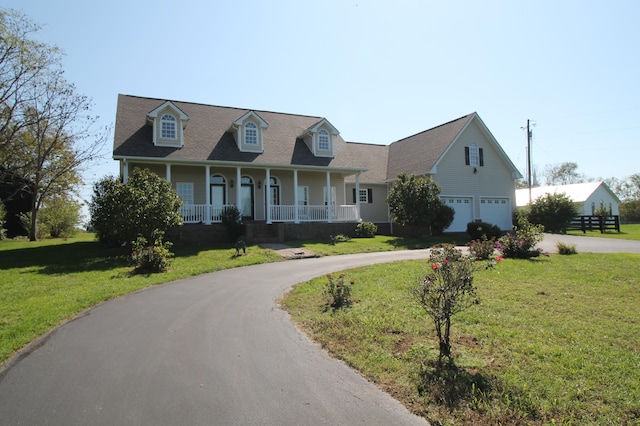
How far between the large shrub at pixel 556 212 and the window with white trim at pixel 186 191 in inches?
951

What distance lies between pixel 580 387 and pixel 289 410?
9.90 ft

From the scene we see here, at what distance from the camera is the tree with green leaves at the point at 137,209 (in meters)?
13.7

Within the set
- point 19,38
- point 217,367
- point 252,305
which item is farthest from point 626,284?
point 19,38

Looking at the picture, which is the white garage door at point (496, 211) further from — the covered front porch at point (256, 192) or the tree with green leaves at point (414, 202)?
the covered front porch at point (256, 192)

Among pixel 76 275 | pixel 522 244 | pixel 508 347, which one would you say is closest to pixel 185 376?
pixel 508 347

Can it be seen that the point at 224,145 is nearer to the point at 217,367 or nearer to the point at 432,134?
the point at 432,134

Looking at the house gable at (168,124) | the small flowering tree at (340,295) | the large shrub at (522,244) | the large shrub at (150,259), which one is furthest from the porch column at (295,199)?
the small flowering tree at (340,295)

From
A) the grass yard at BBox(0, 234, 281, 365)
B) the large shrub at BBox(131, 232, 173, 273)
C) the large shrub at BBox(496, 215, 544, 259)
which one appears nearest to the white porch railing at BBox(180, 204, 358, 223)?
the grass yard at BBox(0, 234, 281, 365)

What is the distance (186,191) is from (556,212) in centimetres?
2498

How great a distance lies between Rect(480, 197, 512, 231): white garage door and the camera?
87.0ft

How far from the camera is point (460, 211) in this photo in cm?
2566

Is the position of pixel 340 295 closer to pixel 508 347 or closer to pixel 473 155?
pixel 508 347

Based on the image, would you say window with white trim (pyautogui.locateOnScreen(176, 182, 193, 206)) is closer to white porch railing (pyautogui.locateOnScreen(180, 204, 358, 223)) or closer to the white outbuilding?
white porch railing (pyautogui.locateOnScreen(180, 204, 358, 223))

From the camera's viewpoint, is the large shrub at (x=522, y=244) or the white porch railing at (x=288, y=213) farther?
the white porch railing at (x=288, y=213)
